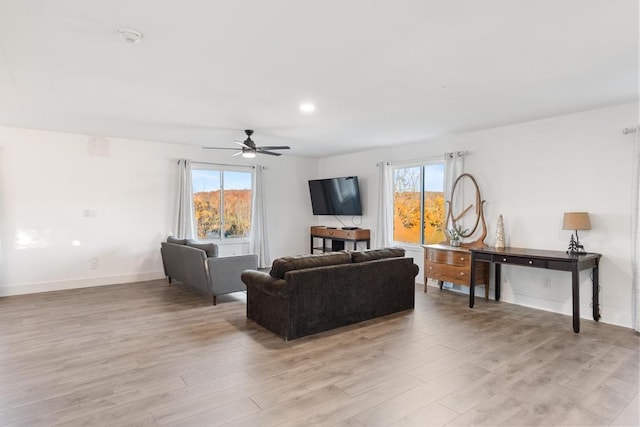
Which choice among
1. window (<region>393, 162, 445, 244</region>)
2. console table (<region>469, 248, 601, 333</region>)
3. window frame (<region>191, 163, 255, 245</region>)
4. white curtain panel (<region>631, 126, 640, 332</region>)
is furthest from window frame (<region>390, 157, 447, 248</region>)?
window frame (<region>191, 163, 255, 245</region>)

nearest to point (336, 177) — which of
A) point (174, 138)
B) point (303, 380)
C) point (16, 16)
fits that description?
point (174, 138)

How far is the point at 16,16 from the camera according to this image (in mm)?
2301

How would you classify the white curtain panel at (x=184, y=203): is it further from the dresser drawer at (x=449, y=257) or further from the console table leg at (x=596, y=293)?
the console table leg at (x=596, y=293)

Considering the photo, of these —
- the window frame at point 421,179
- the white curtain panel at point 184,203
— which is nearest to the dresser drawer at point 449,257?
the window frame at point 421,179

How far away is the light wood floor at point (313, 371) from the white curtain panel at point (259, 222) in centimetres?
320

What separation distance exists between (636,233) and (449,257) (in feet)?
7.21

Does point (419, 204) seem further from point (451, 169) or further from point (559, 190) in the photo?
point (559, 190)

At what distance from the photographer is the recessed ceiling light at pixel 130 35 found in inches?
96.9

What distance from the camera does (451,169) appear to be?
5.92 m

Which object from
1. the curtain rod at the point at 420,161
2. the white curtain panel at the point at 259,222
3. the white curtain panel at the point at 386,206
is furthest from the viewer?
the white curtain panel at the point at 259,222

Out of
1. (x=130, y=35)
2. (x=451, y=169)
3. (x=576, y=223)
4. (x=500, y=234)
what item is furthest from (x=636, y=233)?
(x=130, y=35)

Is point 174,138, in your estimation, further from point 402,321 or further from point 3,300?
point 402,321

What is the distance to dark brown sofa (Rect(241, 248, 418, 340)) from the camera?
370 cm

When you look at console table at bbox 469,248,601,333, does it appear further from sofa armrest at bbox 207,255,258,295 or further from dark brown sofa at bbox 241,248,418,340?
sofa armrest at bbox 207,255,258,295
